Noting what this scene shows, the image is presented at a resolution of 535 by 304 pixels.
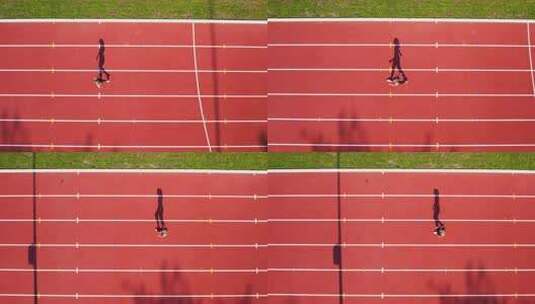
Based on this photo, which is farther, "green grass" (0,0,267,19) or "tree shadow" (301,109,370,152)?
"tree shadow" (301,109,370,152)

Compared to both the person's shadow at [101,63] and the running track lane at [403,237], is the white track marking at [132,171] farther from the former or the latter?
the person's shadow at [101,63]

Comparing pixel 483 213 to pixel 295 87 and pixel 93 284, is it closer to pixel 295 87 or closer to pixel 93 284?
pixel 295 87

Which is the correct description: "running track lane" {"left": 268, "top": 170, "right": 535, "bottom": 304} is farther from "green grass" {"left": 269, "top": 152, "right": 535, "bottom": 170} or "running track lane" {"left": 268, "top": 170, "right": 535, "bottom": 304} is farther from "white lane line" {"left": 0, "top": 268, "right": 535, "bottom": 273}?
"green grass" {"left": 269, "top": 152, "right": 535, "bottom": 170}

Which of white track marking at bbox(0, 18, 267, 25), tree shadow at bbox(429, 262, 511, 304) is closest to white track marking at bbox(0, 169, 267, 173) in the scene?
white track marking at bbox(0, 18, 267, 25)

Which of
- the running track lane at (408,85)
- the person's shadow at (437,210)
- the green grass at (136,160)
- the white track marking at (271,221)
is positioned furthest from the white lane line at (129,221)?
the person's shadow at (437,210)

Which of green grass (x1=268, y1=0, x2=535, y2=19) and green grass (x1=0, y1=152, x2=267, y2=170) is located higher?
green grass (x1=268, y1=0, x2=535, y2=19)

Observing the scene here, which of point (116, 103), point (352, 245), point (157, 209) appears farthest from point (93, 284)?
point (352, 245)
